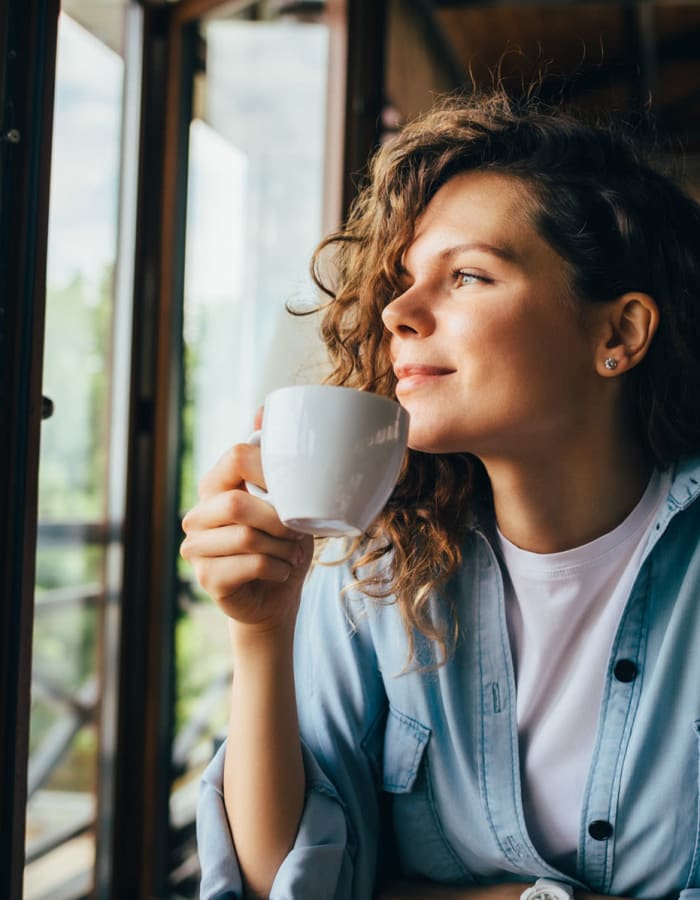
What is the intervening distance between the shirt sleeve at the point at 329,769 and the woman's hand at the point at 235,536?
29 cm

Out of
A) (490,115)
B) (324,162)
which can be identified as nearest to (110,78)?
(324,162)

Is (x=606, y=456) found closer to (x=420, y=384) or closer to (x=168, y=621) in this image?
(x=420, y=384)

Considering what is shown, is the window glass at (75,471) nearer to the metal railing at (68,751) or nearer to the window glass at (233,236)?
the metal railing at (68,751)

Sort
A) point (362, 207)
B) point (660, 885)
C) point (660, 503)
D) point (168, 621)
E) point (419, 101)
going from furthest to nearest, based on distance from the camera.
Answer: point (419, 101) < point (168, 621) < point (362, 207) < point (660, 503) < point (660, 885)

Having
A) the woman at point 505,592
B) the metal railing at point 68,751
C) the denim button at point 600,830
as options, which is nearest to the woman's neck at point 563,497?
the woman at point 505,592

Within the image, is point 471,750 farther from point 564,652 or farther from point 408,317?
point 408,317

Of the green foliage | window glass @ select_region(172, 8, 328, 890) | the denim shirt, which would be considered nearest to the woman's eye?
the denim shirt

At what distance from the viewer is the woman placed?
1.11m

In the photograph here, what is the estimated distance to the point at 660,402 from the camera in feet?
4.37

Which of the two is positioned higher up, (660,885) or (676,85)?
(676,85)

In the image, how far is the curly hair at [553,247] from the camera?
4.17 ft

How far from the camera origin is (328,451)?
79 centimetres

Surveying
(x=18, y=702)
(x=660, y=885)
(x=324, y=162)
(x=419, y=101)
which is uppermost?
(x=419, y=101)

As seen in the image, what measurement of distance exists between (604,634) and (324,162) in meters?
1.69
